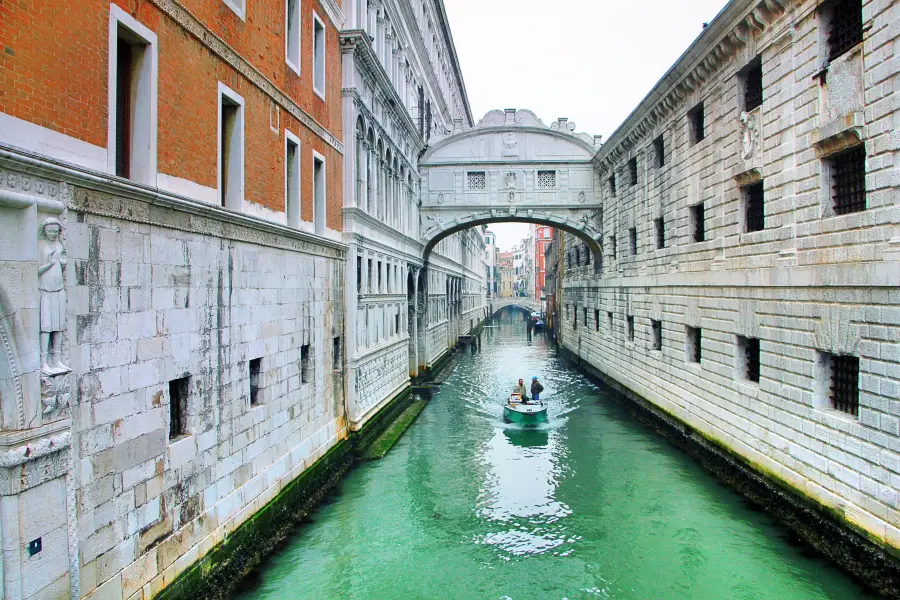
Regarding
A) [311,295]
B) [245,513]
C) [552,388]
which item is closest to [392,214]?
[311,295]

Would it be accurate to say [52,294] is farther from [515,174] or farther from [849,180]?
[515,174]

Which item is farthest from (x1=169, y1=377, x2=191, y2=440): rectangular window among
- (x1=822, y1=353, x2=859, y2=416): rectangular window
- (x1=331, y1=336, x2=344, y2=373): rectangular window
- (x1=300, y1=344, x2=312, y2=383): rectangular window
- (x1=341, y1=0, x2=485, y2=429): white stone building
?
(x1=822, y1=353, x2=859, y2=416): rectangular window

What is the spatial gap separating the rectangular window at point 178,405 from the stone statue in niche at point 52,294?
1.94 metres

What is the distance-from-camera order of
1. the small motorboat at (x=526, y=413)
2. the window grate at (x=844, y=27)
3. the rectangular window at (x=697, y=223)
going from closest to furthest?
the window grate at (x=844, y=27) → the rectangular window at (x=697, y=223) → the small motorboat at (x=526, y=413)

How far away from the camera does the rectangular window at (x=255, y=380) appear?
8.99 m

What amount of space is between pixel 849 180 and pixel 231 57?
8777 mm

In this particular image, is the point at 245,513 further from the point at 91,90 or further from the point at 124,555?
the point at 91,90

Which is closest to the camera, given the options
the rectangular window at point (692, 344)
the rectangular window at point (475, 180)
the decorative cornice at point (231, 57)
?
the decorative cornice at point (231, 57)

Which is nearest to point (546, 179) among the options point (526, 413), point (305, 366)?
point (526, 413)

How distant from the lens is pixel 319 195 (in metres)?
12.2

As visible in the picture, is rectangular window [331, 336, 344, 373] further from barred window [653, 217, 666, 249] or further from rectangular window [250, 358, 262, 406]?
barred window [653, 217, 666, 249]

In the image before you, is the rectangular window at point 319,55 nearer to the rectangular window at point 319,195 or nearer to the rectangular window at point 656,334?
the rectangular window at point 319,195

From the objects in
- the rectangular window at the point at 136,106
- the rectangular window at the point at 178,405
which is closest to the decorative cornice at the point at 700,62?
the rectangular window at the point at 136,106

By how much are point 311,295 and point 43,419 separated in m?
6.61
